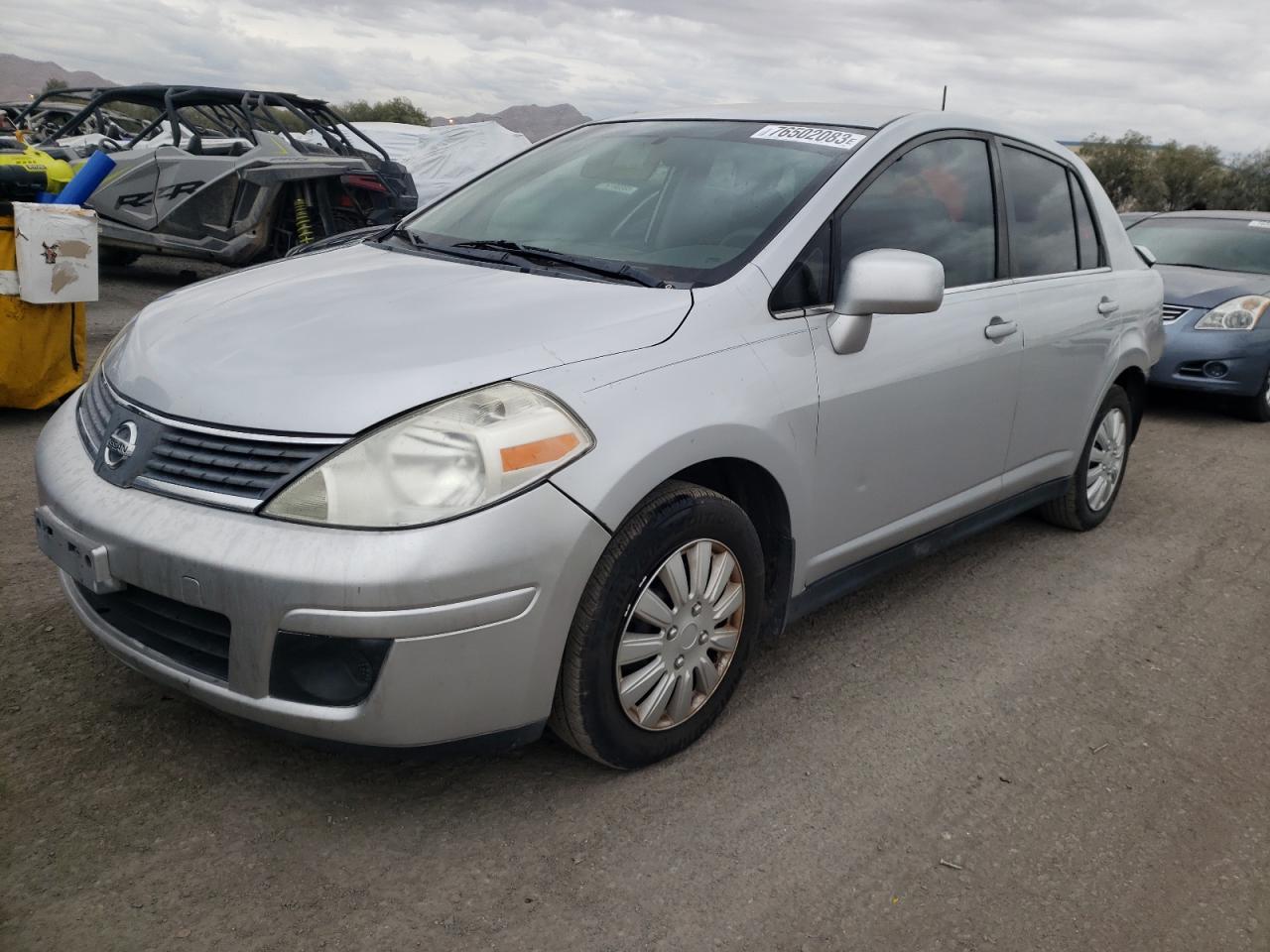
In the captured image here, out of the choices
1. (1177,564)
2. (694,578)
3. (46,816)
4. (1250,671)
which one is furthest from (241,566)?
(1177,564)

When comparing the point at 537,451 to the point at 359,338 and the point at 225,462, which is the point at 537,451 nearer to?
the point at 359,338

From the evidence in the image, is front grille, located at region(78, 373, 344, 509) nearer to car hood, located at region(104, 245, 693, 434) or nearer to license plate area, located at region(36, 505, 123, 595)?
car hood, located at region(104, 245, 693, 434)

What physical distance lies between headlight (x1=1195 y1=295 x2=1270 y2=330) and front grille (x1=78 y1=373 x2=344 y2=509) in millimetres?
7086

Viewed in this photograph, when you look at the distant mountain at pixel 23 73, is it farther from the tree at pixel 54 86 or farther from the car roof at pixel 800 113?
the car roof at pixel 800 113

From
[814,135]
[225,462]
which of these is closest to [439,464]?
[225,462]

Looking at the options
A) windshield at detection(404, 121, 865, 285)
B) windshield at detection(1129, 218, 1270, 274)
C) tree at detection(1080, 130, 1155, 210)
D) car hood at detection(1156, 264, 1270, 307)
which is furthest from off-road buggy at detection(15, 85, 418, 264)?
tree at detection(1080, 130, 1155, 210)

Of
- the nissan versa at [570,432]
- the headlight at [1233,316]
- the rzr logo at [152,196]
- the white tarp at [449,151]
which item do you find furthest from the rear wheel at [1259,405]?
the white tarp at [449,151]

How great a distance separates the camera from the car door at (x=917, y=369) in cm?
302

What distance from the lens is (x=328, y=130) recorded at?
978cm

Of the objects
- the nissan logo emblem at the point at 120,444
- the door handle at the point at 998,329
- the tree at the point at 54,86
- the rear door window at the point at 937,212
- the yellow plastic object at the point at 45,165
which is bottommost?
the nissan logo emblem at the point at 120,444

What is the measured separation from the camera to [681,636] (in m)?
2.65

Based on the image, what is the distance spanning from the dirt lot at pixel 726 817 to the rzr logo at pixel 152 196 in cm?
554

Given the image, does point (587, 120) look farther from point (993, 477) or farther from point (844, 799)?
point (844, 799)

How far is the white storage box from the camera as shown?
4.81 metres
